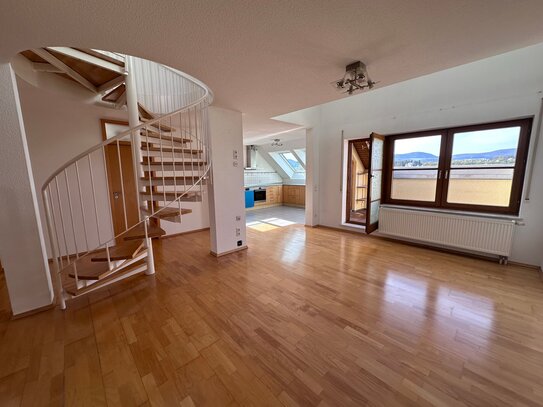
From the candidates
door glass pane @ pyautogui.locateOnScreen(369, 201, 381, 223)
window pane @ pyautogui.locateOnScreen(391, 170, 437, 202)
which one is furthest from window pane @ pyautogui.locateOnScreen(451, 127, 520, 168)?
door glass pane @ pyautogui.locateOnScreen(369, 201, 381, 223)

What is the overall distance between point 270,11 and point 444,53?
5.08 feet

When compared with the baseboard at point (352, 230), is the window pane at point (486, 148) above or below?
above

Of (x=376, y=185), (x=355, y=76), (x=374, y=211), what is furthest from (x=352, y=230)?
(x=355, y=76)

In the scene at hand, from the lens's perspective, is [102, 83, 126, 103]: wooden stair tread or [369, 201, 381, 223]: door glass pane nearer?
[102, 83, 126, 103]: wooden stair tread

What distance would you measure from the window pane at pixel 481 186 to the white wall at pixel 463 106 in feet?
1.03

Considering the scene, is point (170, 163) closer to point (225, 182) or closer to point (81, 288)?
point (225, 182)

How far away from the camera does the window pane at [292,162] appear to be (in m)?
8.90

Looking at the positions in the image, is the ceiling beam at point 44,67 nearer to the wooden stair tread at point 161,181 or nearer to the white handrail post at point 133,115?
the white handrail post at point 133,115

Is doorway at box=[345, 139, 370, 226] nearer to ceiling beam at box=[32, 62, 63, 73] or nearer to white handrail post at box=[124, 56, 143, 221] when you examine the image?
white handrail post at box=[124, 56, 143, 221]

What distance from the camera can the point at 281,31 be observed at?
1511 mm

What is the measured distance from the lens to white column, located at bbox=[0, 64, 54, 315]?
199cm

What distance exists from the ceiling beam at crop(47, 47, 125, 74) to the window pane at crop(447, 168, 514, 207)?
5.28 meters

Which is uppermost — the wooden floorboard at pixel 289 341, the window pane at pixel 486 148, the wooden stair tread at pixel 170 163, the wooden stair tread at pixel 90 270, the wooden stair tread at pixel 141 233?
the window pane at pixel 486 148

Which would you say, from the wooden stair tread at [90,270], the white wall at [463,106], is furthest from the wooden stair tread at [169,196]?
the white wall at [463,106]
